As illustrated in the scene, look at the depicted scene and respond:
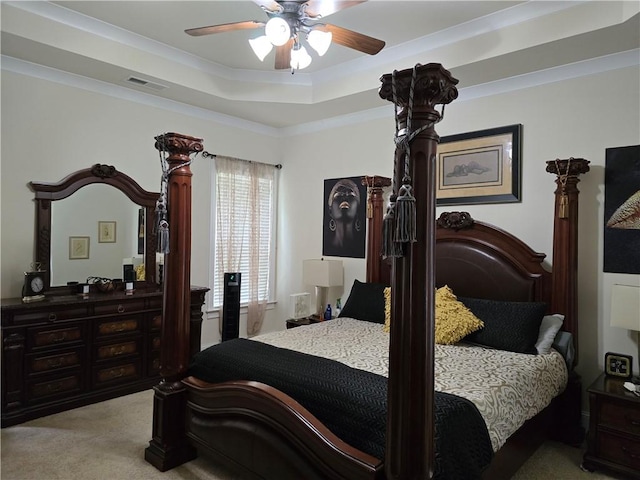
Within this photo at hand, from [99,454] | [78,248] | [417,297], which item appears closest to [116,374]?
[99,454]

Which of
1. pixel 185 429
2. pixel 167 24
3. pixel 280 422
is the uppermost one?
pixel 167 24

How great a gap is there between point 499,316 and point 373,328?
1.00 metres

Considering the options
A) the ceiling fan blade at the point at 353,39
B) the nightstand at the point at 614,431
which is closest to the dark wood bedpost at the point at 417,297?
the ceiling fan blade at the point at 353,39

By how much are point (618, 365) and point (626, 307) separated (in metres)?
0.49

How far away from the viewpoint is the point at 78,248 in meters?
3.79

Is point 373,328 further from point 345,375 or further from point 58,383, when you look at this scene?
point 58,383

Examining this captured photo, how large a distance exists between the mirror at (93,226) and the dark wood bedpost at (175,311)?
1.53 m

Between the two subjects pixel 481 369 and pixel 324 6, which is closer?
pixel 324 6

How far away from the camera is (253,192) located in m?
5.23

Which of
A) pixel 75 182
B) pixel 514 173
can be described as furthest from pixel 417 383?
pixel 75 182

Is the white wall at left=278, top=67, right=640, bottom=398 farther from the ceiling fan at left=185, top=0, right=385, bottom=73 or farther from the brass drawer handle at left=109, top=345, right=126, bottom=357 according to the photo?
the brass drawer handle at left=109, top=345, right=126, bottom=357

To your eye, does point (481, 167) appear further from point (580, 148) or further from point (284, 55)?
point (284, 55)

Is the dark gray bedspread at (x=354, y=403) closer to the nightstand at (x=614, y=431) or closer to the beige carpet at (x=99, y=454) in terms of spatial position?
the beige carpet at (x=99, y=454)

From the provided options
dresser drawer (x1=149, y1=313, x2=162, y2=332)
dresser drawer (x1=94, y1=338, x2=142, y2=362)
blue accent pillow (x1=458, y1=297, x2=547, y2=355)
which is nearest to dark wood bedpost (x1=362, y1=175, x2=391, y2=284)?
blue accent pillow (x1=458, y1=297, x2=547, y2=355)
